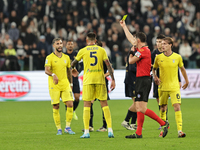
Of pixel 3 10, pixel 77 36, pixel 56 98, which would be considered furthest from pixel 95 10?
pixel 56 98

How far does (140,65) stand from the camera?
756 cm

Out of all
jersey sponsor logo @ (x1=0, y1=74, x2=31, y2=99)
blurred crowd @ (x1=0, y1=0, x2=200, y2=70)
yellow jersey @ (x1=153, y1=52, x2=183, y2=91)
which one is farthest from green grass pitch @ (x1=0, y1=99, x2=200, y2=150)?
blurred crowd @ (x1=0, y1=0, x2=200, y2=70)

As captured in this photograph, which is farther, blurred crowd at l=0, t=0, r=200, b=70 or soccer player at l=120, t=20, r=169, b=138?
blurred crowd at l=0, t=0, r=200, b=70

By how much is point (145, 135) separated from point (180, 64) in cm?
172

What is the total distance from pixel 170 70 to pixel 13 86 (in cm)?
1015

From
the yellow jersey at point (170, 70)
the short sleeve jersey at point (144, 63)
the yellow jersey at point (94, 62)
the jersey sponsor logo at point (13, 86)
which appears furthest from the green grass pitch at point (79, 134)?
the jersey sponsor logo at point (13, 86)

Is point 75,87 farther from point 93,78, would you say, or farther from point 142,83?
point 142,83

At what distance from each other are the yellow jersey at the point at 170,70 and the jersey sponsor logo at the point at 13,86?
9737 millimetres

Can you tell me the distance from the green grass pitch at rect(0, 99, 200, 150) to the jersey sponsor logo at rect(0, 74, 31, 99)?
3.11m

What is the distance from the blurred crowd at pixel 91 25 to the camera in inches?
710

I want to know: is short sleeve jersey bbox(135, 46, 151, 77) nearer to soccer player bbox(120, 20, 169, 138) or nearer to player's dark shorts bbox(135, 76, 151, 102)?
soccer player bbox(120, 20, 169, 138)

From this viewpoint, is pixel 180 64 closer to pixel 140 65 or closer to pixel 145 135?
pixel 140 65

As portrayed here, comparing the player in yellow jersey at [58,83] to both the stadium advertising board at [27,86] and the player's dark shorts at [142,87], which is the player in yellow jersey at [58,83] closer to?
the player's dark shorts at [142,87]

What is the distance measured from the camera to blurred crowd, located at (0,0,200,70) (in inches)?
710
